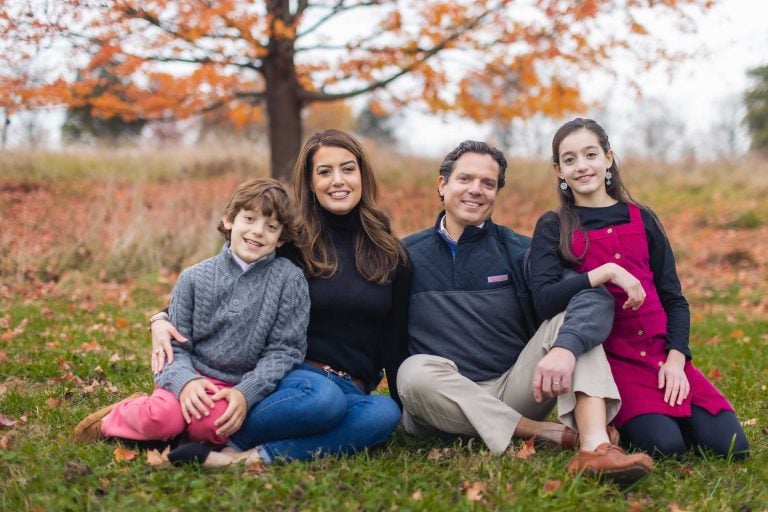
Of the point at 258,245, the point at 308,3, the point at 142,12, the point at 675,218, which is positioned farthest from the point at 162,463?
the point at 675,218

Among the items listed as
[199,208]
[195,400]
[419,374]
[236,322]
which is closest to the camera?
[195,400]

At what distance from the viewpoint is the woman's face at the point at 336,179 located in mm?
3604

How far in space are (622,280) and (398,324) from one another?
1.10 metres

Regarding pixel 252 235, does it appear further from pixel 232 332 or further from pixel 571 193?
pixel 571 193

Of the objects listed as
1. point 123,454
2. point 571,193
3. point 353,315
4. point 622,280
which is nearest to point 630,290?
point 622,280

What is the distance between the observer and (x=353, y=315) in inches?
139

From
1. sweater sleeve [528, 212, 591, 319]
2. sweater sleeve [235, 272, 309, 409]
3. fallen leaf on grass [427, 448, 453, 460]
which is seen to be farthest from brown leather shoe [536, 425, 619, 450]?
sweater sleeve [235, 272, 309, 409]

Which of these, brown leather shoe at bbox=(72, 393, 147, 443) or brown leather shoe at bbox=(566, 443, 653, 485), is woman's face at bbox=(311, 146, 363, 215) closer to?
brown leather shoe at bbox=(72, 393, 147, 443)

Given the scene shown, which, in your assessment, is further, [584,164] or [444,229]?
[444,229]

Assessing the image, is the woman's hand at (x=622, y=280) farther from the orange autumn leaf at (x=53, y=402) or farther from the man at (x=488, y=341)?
the orange autumn leaf at (x=53, y=402)

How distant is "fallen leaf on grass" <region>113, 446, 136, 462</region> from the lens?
303 centimetres

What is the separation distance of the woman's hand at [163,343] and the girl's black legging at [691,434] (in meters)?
2.11

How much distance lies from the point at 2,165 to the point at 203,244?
7594 millimetres

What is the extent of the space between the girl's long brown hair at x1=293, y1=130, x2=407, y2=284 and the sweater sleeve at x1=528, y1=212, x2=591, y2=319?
662 millimetres
